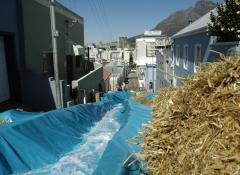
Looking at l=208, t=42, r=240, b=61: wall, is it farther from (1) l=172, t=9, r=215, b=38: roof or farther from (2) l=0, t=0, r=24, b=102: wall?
(2) l=0, t=0, r=24, b=102: wall

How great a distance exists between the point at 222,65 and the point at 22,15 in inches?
490

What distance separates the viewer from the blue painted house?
12523 mm

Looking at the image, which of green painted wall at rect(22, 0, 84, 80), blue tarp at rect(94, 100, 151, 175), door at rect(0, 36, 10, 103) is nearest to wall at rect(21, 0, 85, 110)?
green painted wall at rect(22, 0, 84, 80)

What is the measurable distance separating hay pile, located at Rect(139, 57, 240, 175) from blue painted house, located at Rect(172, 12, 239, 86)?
635 centimetres

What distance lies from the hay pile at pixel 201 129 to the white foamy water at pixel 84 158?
3.72 m

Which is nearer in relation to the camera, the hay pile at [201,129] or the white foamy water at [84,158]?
the hay pile at [201,129]

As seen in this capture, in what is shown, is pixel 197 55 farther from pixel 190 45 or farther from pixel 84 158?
pixel 84 158

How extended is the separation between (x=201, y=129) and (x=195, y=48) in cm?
1397

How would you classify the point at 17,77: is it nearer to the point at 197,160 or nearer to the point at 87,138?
the point at 87,138

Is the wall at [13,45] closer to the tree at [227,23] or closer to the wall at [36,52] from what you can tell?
the wall at [36,52]

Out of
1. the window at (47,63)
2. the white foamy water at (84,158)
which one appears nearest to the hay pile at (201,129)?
the white foamy water at (84,158)

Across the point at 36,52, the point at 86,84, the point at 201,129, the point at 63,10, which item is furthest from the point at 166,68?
the point at 201,129

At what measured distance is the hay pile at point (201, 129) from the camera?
10.3 ft

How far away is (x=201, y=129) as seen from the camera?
3.49 meters
